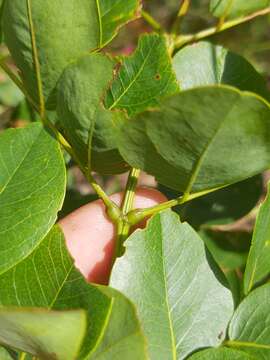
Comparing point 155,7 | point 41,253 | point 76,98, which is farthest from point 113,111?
point 155,7

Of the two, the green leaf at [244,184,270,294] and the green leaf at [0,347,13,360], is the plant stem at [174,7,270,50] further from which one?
the green leaf at [0,347,13,360]

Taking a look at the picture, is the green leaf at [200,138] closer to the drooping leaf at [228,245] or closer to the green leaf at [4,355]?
the green leaf at [4,355]

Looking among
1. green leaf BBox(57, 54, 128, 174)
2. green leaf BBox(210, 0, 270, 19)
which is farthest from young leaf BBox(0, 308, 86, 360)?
green leaf BBox(210, 0, 270, 19)

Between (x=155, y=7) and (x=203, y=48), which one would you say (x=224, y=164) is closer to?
(x=203, y=48)

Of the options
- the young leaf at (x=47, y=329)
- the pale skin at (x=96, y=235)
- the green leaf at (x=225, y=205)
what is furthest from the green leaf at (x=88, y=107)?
the green leaf at (x=225, y=205)

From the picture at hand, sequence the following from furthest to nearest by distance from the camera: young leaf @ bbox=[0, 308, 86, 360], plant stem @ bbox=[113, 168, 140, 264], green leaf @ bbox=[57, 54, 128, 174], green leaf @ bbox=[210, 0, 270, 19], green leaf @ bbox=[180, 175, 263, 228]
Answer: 1. green leaf @ bbox=[180, 175, 263, 228]
2. green leaf @ bbox=[210, 0, 270, 19]
3. plant stem @ bbox=[113, 168, 140, 264]
4. green leaf @ bbox=[57, 54, 128, 174]
5. young leaf @ bbox=[0, 308, 86, 360]

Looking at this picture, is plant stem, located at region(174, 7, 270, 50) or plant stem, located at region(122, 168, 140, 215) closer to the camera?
plant stem, located at region(122, 168, 140, 215)

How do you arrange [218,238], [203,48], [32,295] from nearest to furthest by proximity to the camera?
[32,295] < [203,48] < [218,238]

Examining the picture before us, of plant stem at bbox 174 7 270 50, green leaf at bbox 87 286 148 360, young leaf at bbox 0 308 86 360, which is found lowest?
green leaf at bbox 87 286 148 360
